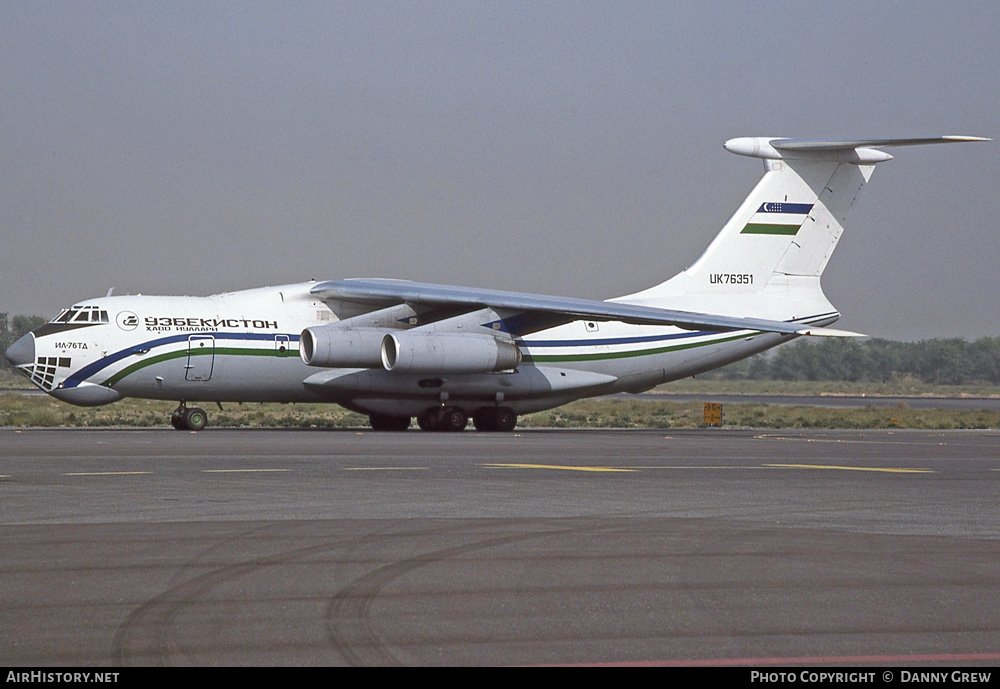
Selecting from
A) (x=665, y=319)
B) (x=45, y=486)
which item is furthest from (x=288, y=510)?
(x=665, y=319)

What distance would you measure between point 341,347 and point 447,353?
2.20m

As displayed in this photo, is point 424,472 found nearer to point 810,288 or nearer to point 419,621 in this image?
point 419,621

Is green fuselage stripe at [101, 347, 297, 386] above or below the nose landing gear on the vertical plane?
above

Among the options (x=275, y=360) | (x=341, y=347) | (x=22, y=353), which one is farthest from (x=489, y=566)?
(x=22, y=353)

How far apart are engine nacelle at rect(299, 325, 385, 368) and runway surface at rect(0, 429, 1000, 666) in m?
9.73

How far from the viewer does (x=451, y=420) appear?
1062 inches

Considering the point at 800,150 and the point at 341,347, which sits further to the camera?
the point at 800,150

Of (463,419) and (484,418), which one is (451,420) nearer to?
(463,419)

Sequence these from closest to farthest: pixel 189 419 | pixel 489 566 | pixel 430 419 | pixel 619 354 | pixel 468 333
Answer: pixel 489 566
pixel 189 419
pixel 468 333
pixel 430 419
pixel 619 354

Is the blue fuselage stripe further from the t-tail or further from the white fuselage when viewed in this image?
the t-tail

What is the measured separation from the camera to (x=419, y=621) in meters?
5.73

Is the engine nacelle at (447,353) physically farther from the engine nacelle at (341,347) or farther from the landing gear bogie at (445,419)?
the landing gear bogie at (445,419)

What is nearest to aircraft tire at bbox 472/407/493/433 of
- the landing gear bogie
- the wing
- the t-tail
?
the landing gear bogie

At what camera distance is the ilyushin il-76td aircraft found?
973 inches
